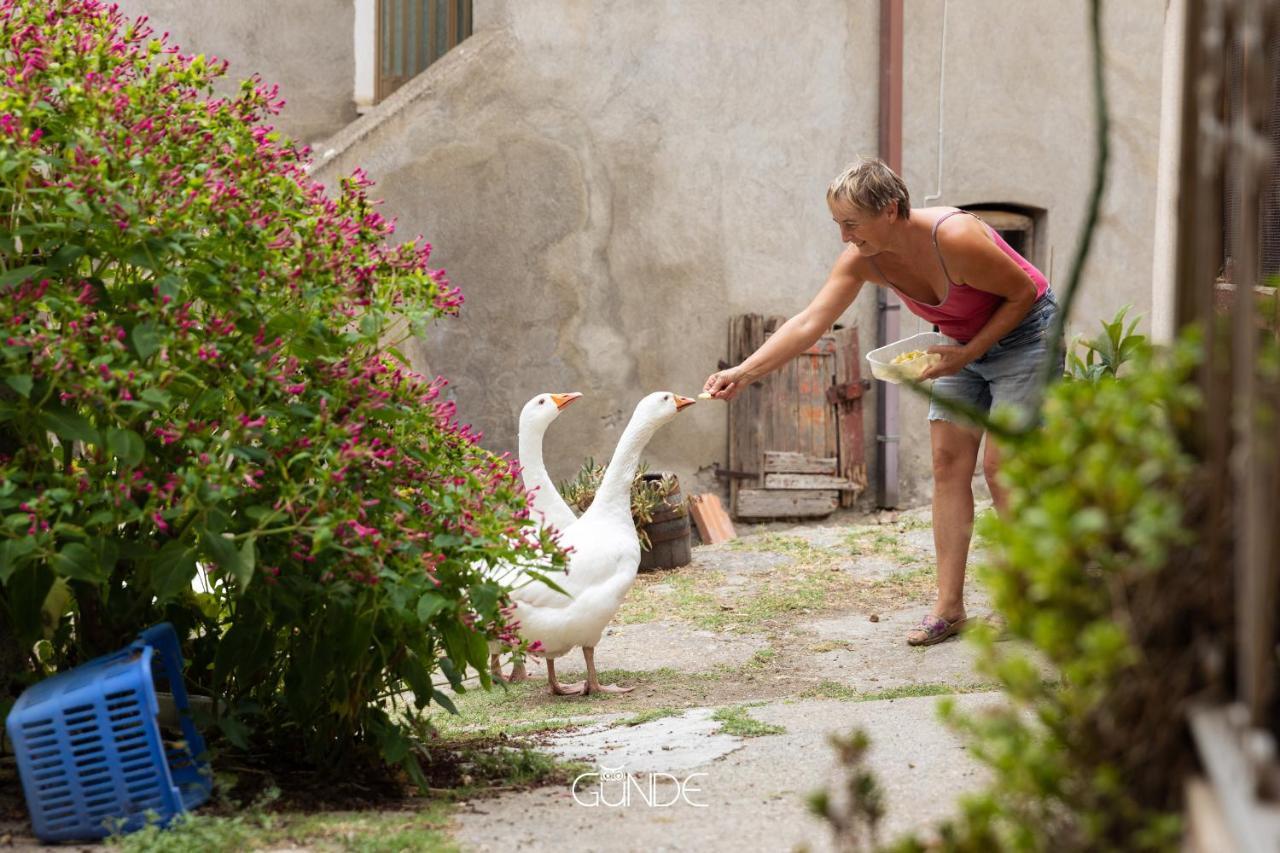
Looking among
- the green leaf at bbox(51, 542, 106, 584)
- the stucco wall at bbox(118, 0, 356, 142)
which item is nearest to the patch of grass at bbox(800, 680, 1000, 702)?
the green leaf at bbox(51, 542, 106, 584)

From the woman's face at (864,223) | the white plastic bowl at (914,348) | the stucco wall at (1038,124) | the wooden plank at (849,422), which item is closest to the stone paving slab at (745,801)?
the white plastic bowl at (914,348)

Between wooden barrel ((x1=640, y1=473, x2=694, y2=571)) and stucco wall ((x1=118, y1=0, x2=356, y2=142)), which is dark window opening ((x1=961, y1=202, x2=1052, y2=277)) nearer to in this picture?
wooden barrel ((x1=640, y1=473, x2=694, y2=571))

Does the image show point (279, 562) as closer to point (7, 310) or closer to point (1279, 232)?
point (7, 310)

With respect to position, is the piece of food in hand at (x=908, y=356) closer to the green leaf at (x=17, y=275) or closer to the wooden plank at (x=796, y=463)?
the green leaf at (x=17, y=275)

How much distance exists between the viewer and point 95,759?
305 centimetres

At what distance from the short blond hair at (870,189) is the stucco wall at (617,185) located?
16.0 ft

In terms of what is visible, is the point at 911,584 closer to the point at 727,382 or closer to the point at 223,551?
the point at 727,382

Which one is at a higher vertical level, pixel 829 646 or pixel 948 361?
pixel 948 361

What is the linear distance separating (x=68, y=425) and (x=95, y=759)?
73 cm

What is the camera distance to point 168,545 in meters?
3.11

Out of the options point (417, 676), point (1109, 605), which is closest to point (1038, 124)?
point (417, 676)

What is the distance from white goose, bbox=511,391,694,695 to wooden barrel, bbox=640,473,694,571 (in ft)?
9.20

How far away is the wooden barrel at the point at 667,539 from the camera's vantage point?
28.0ft

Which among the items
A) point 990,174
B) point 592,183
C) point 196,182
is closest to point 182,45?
point 592,183
